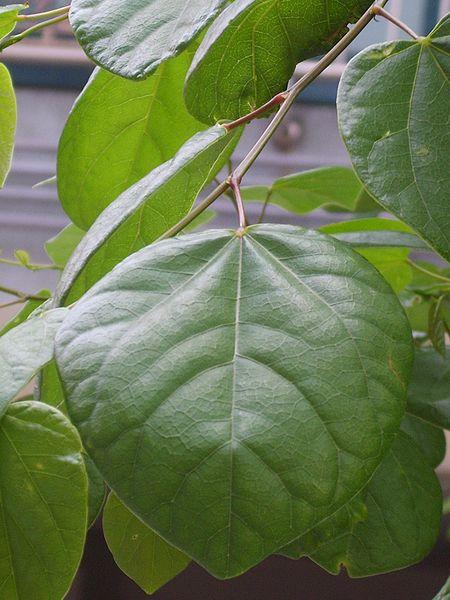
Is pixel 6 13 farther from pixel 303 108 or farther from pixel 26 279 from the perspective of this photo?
pixel 26 279

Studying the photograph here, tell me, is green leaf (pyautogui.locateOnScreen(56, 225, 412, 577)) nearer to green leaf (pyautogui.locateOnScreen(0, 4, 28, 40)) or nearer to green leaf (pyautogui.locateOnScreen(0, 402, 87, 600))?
green leaf (pyautogui.locateOnScreen(0, 402, 87, 600))

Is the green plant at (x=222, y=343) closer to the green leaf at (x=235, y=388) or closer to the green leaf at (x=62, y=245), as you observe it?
the green leaf at (x=235, y=388)

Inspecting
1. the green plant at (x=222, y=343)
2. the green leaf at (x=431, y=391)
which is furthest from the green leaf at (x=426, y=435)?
the green plant at (x=222, y=343)

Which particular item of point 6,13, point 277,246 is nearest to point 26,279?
point 6,13

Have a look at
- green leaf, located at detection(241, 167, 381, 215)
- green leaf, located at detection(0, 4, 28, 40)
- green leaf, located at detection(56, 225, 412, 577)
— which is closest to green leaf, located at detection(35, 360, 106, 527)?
green leaf, located at detection(56, 225, 412, 577)

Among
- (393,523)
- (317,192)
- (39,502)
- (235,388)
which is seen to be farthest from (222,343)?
(317,192)

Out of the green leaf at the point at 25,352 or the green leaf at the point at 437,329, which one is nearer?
the green leaf at the point at 25,352

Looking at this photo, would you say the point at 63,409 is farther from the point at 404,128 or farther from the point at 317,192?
the point at 317,192
